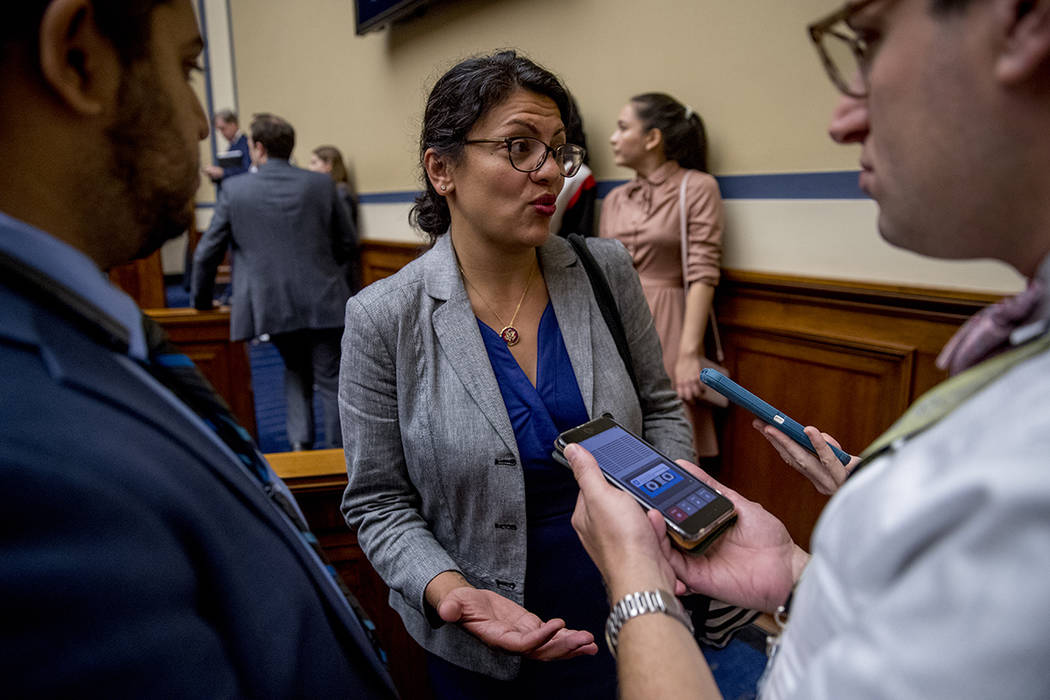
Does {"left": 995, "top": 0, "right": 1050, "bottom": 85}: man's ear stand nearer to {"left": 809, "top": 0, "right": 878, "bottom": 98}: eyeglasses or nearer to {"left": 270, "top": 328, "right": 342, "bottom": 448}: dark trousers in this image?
{"left": 809, "top": 0, "right": 878, "bottom": 98}: eyeglasses

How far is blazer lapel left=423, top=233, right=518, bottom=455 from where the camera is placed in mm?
1242

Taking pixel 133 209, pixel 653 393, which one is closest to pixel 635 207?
pixel 653 393

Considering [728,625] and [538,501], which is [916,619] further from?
[538,501]

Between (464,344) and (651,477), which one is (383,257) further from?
→ (651,477)

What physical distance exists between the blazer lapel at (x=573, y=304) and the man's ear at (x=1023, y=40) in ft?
2.98

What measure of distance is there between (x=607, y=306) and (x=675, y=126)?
1.37 m

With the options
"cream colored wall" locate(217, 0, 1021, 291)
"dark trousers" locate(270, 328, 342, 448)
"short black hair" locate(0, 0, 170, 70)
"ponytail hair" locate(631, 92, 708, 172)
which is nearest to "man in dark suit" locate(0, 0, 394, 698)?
"short black hair" locate(0, 0, 170, 70)

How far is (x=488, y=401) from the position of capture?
125 cm

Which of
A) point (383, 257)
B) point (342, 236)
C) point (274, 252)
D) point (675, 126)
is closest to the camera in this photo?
point (675, 126)

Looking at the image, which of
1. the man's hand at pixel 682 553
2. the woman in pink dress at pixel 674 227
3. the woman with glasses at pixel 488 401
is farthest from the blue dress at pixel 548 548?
the woman in pink dress at pixel 674 227

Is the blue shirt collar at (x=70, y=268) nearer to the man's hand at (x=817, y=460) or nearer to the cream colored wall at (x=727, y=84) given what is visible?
the man's hand at (x=817, y=460)

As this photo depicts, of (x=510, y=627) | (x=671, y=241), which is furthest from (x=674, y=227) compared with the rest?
(x=510, y=627)

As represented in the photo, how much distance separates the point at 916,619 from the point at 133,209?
72 centimetres

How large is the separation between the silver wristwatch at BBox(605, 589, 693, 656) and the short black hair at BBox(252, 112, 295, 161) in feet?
11.1
